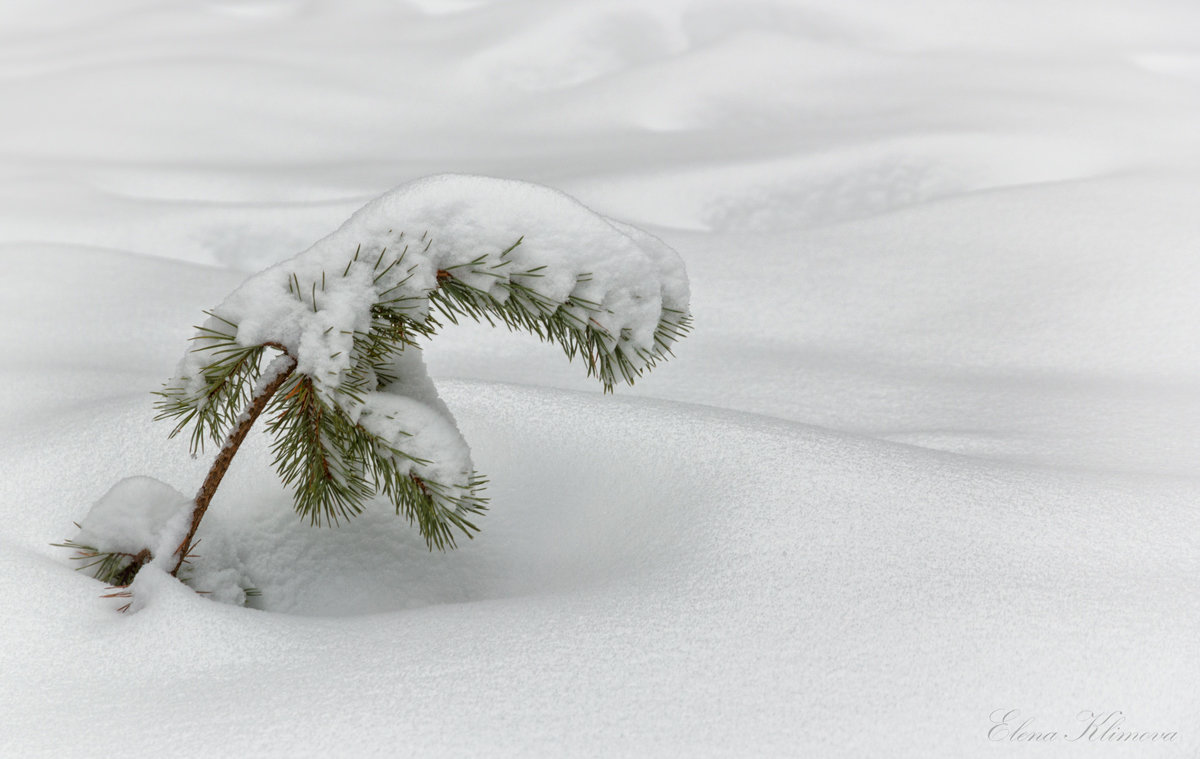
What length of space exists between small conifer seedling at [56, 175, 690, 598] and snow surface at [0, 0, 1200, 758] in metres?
0.19

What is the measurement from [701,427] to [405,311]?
1.70ft

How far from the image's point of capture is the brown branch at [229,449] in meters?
1.23

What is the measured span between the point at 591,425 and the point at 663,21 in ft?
14.9

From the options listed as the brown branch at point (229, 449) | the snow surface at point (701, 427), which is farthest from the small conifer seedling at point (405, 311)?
the snow surface at point (701, 427)

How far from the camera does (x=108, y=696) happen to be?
114cm

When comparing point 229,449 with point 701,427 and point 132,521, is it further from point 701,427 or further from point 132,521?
point 701,427

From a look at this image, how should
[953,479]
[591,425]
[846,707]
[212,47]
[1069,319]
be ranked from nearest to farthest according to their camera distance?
[846,707] → [953,479] → [591,425] → [1069,319] → [212,47]

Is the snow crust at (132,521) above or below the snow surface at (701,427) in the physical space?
above

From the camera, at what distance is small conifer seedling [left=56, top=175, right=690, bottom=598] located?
3.99 feet

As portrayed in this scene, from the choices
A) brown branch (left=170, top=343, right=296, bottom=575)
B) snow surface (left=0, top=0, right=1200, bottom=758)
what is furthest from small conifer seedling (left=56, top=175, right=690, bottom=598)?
snow surface (left=0, top=0, right=1200, bottom=758)

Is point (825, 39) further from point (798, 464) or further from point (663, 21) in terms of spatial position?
point (798, 464)

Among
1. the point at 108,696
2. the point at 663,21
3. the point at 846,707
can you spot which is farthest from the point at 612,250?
the point at 663,21

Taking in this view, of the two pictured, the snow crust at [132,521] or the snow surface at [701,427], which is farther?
the snow crust at [132,521]

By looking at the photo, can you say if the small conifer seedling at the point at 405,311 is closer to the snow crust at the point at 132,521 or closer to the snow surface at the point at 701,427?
the snow crust at the point at 132,521
